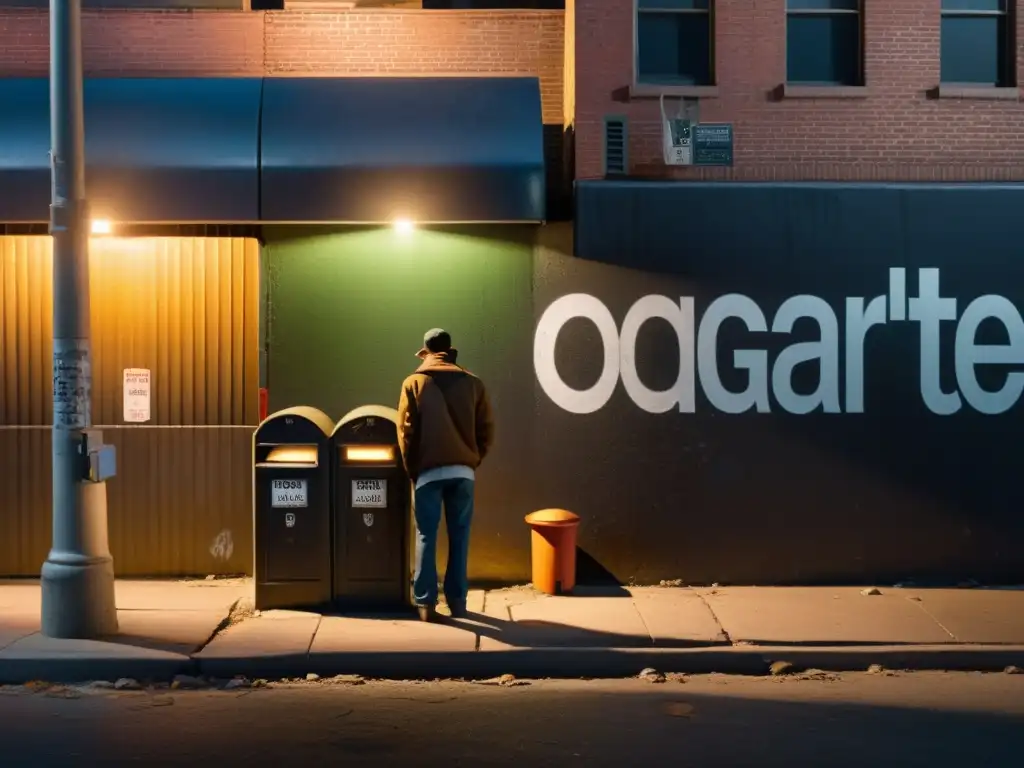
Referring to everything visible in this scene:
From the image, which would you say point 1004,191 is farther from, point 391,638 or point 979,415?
point 391,638

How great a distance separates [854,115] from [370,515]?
557 cm

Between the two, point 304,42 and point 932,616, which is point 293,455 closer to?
point 304,42

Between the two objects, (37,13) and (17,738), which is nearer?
(17,738)

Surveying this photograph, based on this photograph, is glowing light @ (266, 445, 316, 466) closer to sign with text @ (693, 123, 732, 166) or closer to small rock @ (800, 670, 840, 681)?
small rock @ (800, 670, 840, 681)

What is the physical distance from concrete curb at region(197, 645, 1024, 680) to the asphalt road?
21 centimetres

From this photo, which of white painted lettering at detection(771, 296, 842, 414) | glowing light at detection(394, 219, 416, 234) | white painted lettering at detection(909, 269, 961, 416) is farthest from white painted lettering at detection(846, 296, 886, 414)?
glowing light at detection(394, 219, 416, 234)

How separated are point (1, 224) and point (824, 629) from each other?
758 cm

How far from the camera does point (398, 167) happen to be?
10289 mm

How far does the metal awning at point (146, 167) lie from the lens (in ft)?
33.4

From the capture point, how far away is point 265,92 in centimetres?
1071

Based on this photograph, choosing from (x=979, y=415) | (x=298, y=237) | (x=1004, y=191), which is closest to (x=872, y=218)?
(x=1004, y=191)

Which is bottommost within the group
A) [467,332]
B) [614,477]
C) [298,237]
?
[614,477]

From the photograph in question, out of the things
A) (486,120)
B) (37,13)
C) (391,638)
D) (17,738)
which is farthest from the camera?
(37,13)

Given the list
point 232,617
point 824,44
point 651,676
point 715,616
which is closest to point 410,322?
point 232,617
